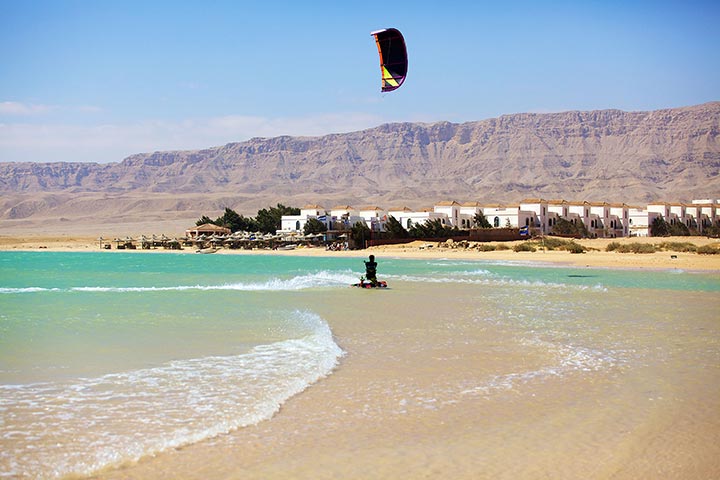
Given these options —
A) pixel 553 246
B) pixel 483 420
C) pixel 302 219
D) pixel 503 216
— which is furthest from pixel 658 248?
pixel 483 420

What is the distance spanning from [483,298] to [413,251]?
32.0 m

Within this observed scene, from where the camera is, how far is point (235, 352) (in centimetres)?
912

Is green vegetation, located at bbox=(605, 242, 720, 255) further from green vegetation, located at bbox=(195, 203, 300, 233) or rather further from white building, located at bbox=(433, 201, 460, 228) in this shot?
green vegetation, located at bbox=(195, 203, 300, 233)

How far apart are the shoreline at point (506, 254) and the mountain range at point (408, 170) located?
150 feet

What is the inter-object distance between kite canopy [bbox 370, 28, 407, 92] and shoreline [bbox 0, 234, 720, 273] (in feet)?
55.1

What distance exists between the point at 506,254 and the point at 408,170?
4881 inches

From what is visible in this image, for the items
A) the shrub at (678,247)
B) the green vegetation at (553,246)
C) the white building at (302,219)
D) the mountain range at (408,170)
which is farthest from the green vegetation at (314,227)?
the mountain range at (408,170)

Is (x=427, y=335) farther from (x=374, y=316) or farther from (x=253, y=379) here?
(x=253, y=379)

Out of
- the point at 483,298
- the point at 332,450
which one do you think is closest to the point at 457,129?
the point at 483,298

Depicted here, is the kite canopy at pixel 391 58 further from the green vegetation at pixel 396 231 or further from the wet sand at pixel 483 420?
the green vegetation at pixel 396 231

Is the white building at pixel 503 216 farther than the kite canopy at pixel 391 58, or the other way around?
the white building at pixel 503 216

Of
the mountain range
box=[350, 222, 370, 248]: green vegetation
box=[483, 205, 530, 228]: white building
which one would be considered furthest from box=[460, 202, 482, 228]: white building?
the mountain range

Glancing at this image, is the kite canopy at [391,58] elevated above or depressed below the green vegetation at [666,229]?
above

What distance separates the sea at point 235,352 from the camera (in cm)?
566
